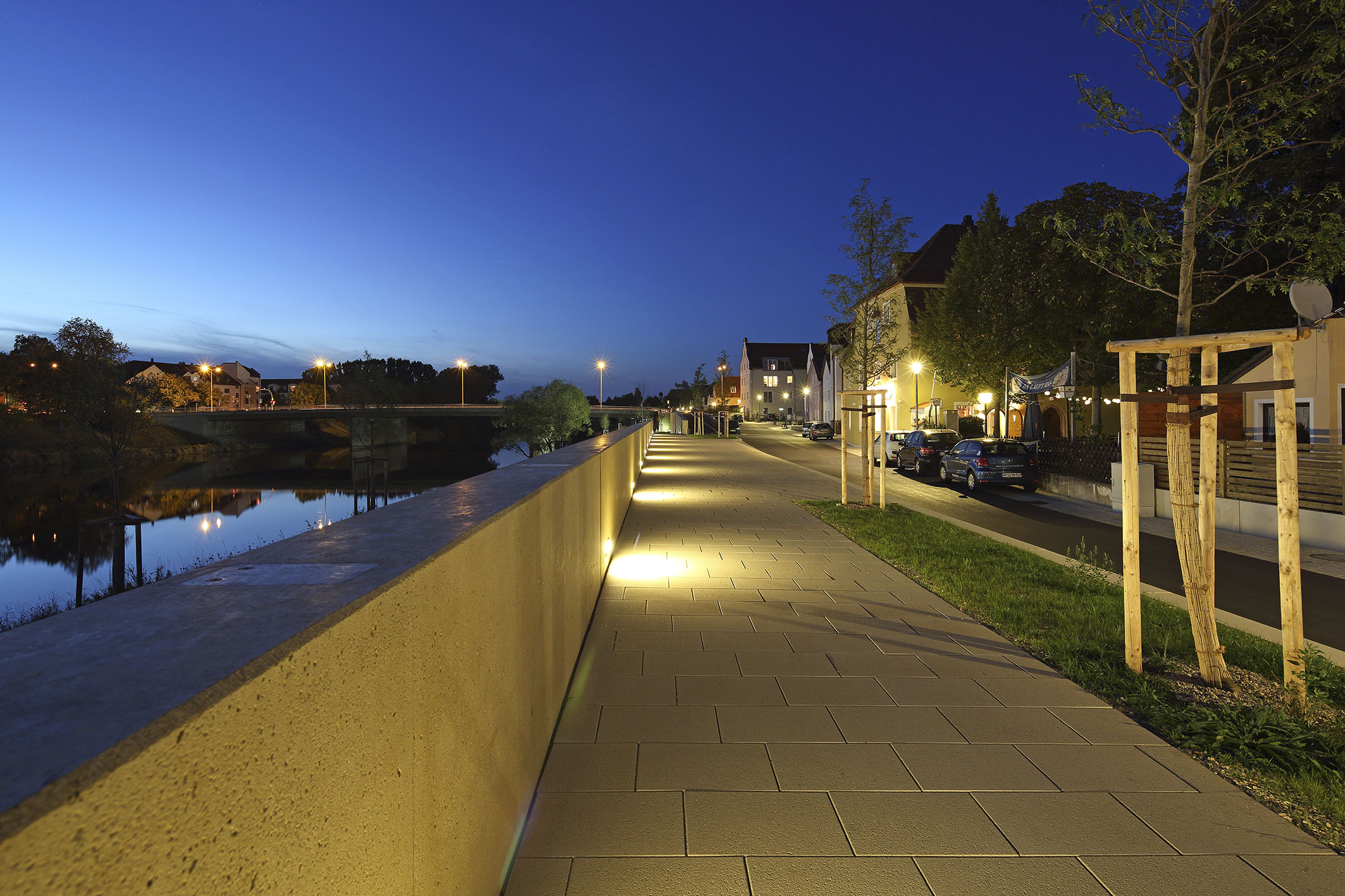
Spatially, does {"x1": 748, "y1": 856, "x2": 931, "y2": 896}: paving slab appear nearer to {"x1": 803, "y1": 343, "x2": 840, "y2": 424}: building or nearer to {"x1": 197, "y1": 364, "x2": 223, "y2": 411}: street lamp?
{"x1": 803, "y1": 343, "x2": 840, "y2": 424}: building

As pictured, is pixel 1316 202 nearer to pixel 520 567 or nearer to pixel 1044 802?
pixel 1044 802

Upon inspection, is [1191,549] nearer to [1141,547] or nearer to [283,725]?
[283,725]

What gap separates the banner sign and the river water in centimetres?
1898

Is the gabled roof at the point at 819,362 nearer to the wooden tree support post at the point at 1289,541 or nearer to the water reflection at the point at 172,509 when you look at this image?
the water reflection at the point at 172,509

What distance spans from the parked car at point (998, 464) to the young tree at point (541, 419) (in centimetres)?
5685

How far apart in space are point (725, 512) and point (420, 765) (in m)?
11.9

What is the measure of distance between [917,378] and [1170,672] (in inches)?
1603

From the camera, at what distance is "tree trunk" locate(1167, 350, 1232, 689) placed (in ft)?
15.9

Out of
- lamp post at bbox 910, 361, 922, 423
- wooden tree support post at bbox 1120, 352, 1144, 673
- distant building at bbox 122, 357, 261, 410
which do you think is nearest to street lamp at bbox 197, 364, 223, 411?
distant building at bbox 122, 357, 261, 410

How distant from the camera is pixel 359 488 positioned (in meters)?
51.7

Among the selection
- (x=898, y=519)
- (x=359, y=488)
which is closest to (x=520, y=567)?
(x=898, y=519)

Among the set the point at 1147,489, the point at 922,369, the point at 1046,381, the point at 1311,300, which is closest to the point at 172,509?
Answer: the point at 922,369

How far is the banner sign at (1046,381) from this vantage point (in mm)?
22484

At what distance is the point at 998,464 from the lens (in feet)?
64.2
